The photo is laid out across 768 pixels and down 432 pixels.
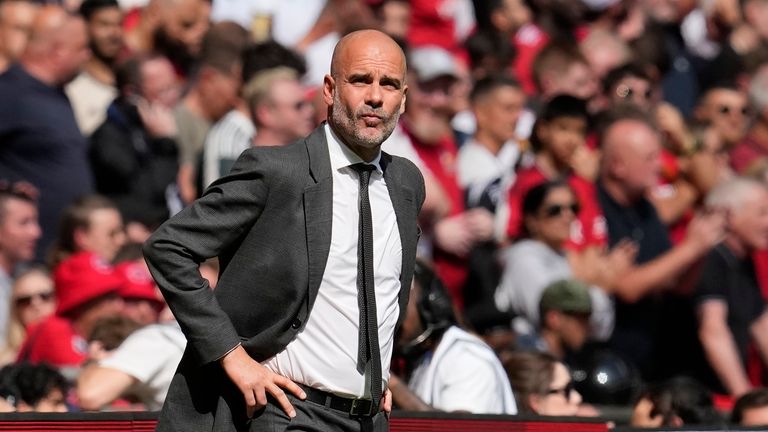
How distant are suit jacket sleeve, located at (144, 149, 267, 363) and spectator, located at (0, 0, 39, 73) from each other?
19.7 ft

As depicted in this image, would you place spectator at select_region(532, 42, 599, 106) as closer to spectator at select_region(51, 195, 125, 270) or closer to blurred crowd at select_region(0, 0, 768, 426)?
blurred crowd at select_region(0, 0, 768, 426)

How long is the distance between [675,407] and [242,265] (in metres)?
3.27

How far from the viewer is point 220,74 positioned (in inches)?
397

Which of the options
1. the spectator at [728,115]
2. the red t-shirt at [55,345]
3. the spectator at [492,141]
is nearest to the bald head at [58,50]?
the red t-shirt at [55,345]

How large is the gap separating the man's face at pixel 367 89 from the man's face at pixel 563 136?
5.89 m

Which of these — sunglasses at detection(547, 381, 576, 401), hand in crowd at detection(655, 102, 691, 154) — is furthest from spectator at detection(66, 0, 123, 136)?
sunglasses at detection(547, 381, 576, 401)

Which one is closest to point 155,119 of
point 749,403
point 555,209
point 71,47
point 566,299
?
point 71,47

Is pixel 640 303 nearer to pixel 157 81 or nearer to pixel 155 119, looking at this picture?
pixel 155 119

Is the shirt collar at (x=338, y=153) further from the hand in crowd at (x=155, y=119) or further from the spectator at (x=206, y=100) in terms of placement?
the spectator at (x=206, y=100)

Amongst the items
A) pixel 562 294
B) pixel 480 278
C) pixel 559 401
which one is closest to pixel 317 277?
pixel 559 401

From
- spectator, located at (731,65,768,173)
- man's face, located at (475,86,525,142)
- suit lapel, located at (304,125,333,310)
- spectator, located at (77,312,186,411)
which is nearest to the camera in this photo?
suit lapel, located at (304,125,333,310)

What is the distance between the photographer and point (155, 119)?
31.0 ft

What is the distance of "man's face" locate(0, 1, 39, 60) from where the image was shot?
32.5 ft

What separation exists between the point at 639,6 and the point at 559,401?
315 inches
